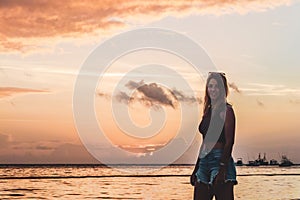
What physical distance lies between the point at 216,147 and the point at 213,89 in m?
0.62

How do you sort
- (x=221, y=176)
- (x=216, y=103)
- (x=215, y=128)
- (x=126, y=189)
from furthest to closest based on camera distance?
(x=126, y=189), (x=216, y=103), (x=215, y=128), (x=221, y=176)

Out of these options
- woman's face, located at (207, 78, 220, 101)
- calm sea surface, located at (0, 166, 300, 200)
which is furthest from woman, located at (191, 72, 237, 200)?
calm sea surface, located at (0, 166, 300, 200)

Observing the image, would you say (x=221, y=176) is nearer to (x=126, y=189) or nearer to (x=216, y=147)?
(x=216, y=147)

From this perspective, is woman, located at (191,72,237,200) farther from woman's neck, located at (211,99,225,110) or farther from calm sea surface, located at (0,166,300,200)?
calm sea surface, located at (0,166,300,200)

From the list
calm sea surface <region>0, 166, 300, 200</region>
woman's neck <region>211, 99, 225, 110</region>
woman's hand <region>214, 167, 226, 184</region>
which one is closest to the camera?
woman's hand <region>214, 167, 226, 184</region>

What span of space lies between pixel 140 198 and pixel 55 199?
4.39 metres

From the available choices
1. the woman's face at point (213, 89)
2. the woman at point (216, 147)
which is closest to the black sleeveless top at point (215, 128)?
the woman at point (216, 147)

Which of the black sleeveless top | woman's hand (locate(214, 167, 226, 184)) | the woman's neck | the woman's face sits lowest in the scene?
woman's hand (locate(214, 167, 226, 184))

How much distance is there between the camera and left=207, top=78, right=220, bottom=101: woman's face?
279 inches

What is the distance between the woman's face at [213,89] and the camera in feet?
23.2

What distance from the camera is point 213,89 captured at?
7105 mm

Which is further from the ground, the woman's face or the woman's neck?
the woman's face

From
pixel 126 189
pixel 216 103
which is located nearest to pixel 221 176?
pixel 216 103

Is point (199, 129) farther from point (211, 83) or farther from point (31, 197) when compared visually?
point (31, 197)
